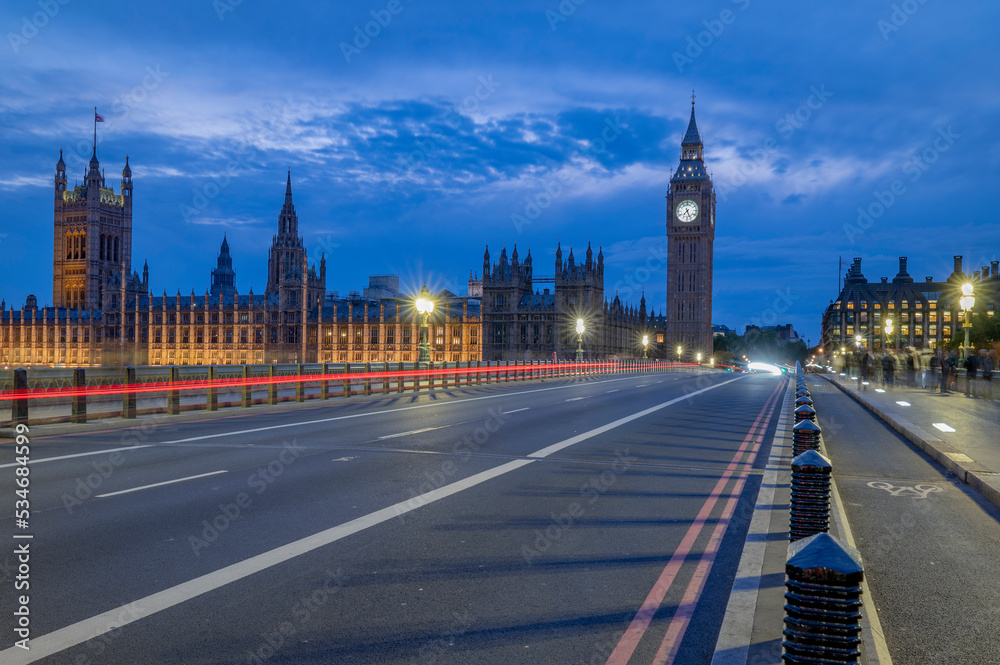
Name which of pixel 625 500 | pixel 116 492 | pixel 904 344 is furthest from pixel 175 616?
pixel 904 344

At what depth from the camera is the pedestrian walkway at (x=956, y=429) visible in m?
10.9

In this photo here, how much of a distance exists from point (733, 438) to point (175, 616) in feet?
41.5

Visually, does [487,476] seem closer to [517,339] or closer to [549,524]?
[549,524]

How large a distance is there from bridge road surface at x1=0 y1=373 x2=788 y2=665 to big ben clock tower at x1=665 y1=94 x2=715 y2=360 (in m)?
135

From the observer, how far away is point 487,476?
10.4m

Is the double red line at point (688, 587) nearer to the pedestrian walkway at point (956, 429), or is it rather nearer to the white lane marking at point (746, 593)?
the white lane marking at point (746, 593)

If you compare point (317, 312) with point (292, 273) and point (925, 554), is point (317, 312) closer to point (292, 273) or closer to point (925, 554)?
point (292, 273)

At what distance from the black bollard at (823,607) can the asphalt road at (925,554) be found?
1.67 metres

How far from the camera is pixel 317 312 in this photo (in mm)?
123125

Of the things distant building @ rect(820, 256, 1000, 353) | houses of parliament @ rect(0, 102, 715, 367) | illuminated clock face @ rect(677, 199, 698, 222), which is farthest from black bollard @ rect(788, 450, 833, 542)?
distant building @ rect(820, 256, 1000, 353)

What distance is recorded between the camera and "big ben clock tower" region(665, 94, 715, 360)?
144375 mm

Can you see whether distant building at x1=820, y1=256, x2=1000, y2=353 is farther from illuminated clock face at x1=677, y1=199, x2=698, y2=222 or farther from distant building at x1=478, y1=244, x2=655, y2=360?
distant building at x1=478, y1=244, x2=655, y2=360

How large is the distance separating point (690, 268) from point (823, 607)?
147 m

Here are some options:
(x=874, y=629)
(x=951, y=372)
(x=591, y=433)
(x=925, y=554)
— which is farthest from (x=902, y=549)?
(x=951, y=372)
